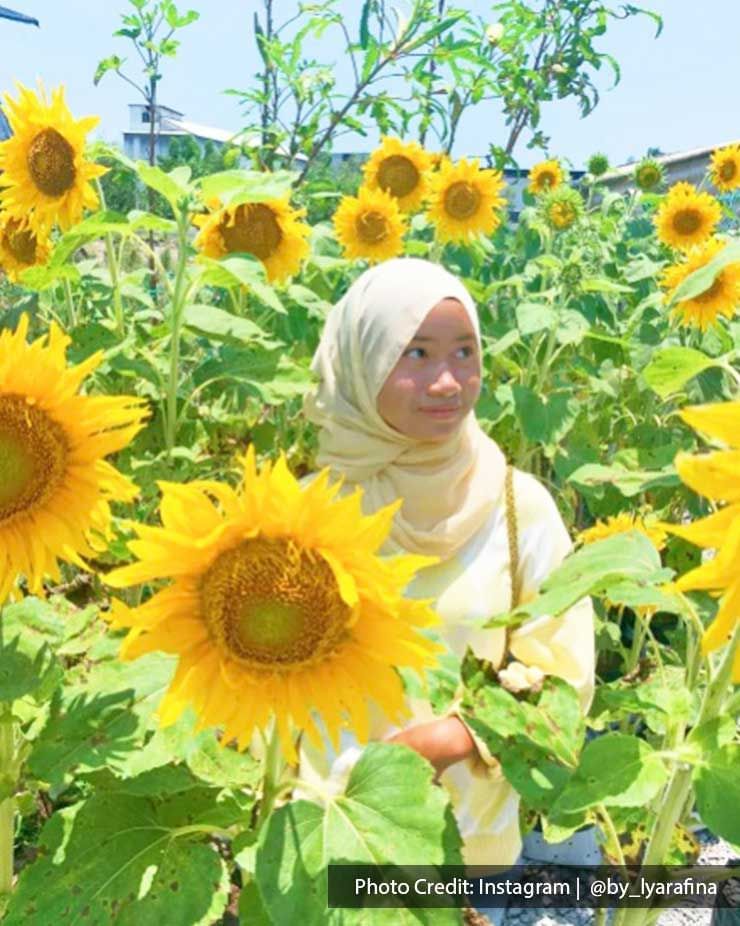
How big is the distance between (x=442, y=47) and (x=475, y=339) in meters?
2.08

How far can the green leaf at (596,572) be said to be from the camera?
1.02 m

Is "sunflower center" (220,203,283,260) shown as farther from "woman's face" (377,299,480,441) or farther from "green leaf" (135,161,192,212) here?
"woman's face" (377,299,480,441)

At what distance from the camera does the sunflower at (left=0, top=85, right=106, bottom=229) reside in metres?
1.88

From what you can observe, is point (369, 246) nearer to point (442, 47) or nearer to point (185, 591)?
point (442, 47)

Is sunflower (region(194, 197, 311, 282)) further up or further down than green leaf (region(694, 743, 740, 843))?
further up

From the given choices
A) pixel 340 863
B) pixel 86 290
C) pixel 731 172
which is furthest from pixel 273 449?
pixel 731 172

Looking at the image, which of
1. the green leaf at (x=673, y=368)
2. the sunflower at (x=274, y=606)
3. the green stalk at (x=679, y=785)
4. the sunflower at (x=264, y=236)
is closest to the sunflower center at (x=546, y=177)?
the sunflower at (x=264, y=236)

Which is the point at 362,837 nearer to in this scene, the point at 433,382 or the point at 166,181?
the point at 433,382

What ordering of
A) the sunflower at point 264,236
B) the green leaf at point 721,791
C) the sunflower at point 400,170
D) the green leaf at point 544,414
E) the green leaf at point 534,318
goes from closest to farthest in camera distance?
the green leaf at point 721,791 < the sunflower at point 264,236 < the green leaf at point 534,318 < the green leaf at point 544,414 < the sunflower at point 400,170

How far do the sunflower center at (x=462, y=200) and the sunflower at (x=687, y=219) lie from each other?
32.2 inches

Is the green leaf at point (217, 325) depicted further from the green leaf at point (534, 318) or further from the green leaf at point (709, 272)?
the green leaf at point (709, 272)

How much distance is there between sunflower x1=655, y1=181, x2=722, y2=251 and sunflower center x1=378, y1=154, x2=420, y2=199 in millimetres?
961

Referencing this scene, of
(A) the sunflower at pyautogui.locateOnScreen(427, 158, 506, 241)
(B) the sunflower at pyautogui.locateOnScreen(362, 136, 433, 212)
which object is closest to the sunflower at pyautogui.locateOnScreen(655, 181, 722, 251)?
(A) the sunflower at pyautogui.locateOnScreen(427, 158, 506, 241)

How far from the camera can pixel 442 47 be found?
3.35 m
